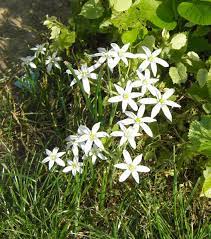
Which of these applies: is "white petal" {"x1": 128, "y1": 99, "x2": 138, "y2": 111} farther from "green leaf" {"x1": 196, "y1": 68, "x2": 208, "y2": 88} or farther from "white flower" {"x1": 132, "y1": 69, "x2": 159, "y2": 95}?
"green leaf" {"x1": 196, "y1": 68, "x2": 208, "y2": 88}

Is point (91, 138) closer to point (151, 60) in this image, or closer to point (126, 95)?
point (126, 95)

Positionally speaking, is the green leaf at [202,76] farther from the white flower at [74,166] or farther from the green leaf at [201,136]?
the white flower at [74,166]

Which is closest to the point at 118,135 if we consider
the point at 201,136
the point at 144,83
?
the point at 144,83

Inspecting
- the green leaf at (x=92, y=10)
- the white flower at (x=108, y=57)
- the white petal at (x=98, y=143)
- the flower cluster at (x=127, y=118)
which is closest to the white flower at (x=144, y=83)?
the flower cluster at (x=127, y=118)

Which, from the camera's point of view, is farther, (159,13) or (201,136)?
(159,13)

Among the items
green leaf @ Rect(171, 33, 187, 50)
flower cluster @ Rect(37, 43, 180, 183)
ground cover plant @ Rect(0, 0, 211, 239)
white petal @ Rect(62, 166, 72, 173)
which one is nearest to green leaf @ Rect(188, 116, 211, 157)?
ground cover plant @ Rect(0, 0, 211, 239)

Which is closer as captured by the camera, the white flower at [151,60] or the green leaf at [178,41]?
the white flower at [151,60]

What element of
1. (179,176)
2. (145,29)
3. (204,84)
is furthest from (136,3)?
(179,176)

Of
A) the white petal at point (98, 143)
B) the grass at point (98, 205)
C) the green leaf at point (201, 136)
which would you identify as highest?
the white petal at point (98, 143)
